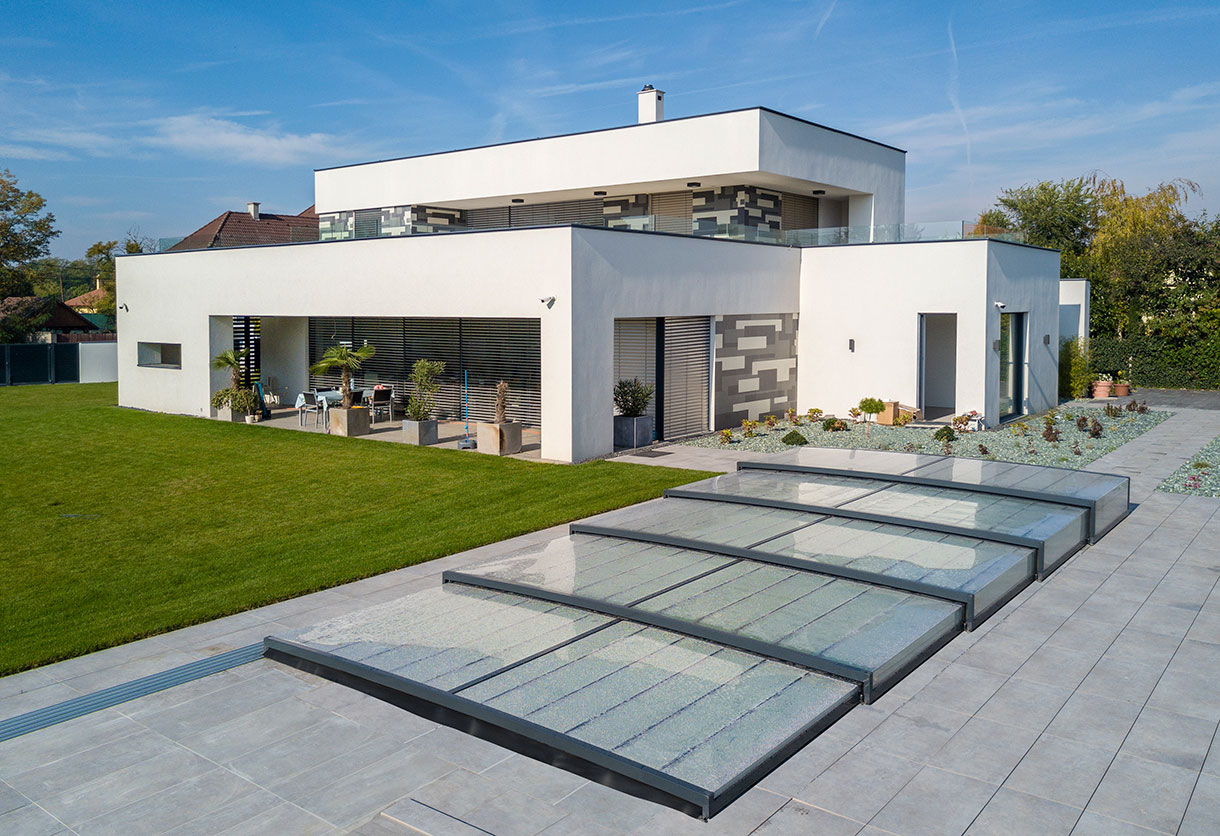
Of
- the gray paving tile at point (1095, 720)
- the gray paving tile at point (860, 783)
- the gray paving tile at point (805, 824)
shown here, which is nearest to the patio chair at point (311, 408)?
the gray paving tile at point (860, 783)

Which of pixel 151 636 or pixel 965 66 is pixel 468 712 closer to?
pixel 151 636

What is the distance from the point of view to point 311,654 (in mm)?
6746

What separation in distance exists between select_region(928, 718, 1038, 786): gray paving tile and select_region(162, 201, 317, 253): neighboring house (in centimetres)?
1836

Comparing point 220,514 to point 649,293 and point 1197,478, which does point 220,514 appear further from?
point 1197,478

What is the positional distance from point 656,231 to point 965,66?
1840 cm

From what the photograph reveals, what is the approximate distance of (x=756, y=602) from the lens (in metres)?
7.04

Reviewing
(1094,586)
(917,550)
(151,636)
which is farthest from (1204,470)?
(151,636)

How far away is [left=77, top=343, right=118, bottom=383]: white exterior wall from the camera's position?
3331 centimetres

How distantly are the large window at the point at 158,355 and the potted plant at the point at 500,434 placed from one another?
38.1ft

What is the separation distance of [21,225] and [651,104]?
34.4 meters

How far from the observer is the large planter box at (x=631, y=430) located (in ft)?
55.9

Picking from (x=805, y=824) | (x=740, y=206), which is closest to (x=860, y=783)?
(x=805, y=824)

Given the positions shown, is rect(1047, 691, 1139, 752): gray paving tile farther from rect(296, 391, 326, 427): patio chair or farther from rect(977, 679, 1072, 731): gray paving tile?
rect(296, 391, 326, 427): patio chair

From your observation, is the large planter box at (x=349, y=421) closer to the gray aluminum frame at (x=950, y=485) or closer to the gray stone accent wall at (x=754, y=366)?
the gray stone accent wall at (x=754, y=366)
